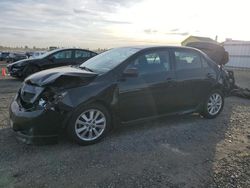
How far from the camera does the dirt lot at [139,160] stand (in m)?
3.60

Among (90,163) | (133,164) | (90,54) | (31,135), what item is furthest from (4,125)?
(90,54)

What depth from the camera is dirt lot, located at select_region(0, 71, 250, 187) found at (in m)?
3.60

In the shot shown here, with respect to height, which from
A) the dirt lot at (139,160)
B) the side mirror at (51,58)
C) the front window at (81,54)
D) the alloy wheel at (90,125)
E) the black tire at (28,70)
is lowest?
the dirt lot at (139,160)

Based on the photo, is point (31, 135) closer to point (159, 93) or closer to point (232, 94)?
point (159, 93)

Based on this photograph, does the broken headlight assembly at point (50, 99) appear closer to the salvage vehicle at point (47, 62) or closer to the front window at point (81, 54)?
the salvage vehicle at point (47, 62)

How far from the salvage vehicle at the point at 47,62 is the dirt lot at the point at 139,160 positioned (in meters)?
7.07

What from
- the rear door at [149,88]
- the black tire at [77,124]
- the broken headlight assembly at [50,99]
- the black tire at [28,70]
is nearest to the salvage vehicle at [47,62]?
the black tire at [28,70]

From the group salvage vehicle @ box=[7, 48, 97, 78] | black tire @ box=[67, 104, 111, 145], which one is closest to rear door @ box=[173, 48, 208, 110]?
black tire @ box=[67, 104, 111, 145]

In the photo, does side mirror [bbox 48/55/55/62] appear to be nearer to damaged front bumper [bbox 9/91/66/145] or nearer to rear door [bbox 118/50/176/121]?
rear door [bbox 118/50/176/121]

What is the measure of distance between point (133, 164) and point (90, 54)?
32.7ft

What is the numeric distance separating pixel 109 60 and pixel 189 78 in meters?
1.75

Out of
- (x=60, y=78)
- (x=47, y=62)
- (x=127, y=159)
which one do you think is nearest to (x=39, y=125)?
(x=60, y=78)

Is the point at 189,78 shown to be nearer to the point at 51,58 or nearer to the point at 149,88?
the point at 149,88

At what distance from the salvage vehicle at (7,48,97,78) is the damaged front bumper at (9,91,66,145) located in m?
8.14
